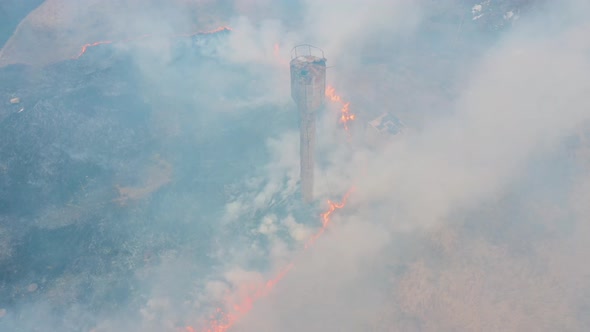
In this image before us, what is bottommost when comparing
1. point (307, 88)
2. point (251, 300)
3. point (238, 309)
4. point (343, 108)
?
point (238, 309)

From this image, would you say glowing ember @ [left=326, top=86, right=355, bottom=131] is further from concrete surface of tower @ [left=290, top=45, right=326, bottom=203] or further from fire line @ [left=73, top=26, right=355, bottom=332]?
concrete surface of tower @ [left=290, top=45, right=326, bottom=203]

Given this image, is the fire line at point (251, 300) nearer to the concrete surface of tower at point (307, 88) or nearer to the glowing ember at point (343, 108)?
the concrete surface of tower at point (307, 88)

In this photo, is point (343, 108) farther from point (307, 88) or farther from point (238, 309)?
point (238, 309)

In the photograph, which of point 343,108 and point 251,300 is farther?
point 343,108

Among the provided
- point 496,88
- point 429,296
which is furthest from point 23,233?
point 496,88

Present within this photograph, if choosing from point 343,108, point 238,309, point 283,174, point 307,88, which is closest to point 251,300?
point 238,309

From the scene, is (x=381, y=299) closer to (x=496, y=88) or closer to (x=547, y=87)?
(x=496, y=88)
